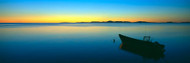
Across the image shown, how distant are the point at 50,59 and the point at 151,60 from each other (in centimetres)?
1101

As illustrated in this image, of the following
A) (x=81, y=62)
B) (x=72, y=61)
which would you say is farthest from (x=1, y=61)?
(x=81, y=62)

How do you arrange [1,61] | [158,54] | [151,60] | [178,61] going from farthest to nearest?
[158,54], [151,60], [178,61], [1,61]

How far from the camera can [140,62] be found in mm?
12828

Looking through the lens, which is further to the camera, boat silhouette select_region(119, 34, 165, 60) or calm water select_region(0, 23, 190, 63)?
boat silhouette select_region(119, 34, 165, 60)

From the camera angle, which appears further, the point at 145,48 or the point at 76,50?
the point at 76,50

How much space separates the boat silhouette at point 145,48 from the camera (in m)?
15.0

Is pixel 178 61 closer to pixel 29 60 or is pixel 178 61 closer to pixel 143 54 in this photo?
pixel 143 54

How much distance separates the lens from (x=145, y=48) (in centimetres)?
1616

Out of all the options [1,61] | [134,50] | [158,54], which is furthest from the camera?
[134,50]

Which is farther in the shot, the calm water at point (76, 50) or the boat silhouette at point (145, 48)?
the boat silhouette at point (145, 48)

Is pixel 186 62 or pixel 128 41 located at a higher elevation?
pixel 128 41

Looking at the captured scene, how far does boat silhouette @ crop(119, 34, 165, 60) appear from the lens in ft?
Answer: 49.3

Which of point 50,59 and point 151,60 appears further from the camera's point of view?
point 151,60

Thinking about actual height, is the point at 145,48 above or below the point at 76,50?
above
